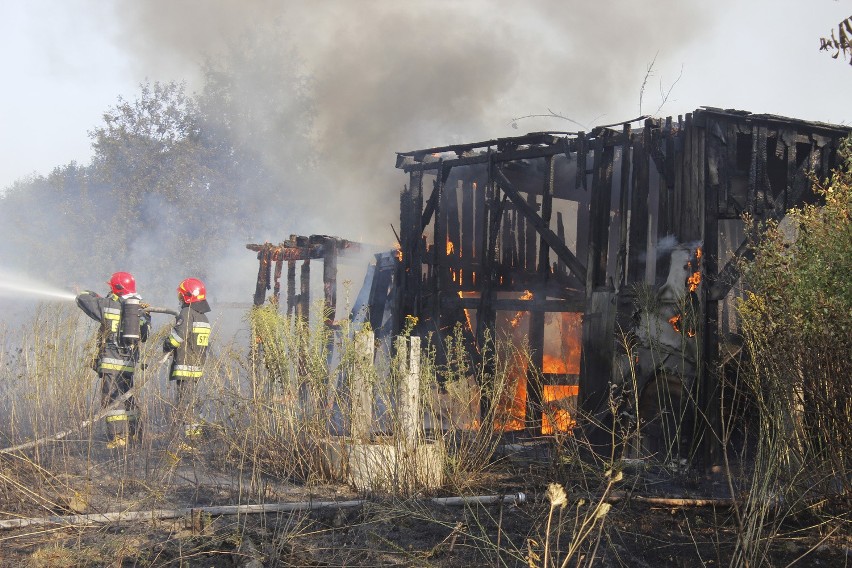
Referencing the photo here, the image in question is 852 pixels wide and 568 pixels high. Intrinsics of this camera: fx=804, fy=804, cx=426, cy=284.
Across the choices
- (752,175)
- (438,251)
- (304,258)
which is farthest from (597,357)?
(304,258)

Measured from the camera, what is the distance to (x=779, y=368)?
4.94 meters

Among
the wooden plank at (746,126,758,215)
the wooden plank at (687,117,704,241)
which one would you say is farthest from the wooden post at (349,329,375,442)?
the wooden plank at (746,126,758,215)

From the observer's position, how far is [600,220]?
9391mm

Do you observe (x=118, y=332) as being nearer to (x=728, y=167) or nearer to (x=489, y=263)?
(x=489, y=263)

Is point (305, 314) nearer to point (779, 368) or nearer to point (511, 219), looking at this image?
point (511, 219)

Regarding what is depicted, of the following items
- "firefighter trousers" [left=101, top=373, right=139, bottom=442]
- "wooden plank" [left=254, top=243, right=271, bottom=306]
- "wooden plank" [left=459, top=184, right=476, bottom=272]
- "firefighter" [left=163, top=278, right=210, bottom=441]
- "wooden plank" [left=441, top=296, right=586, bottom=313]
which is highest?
"wooden plank" [left=459, top=184, right=476, bottom=272]

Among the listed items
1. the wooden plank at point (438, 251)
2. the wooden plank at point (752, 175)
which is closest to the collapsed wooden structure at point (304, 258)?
the wooden plank at point (438, 251)

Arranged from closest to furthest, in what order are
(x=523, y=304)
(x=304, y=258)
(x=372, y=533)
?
1. (x=372, y=533)
2. (x=523, y=304)
3. (x=304, y=258)

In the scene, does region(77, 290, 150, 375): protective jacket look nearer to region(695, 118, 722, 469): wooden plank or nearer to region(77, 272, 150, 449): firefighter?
region(77, 272, 150, 449): firefighter

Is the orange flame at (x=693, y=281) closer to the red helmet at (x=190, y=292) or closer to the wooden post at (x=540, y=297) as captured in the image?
the wooden post at (x=540, y=297)

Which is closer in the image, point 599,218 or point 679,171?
point 679,171

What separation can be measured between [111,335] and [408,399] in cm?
440

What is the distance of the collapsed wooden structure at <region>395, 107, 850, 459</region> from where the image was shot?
8336mm

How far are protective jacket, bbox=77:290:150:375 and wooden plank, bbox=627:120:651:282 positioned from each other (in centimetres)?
566
